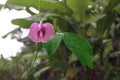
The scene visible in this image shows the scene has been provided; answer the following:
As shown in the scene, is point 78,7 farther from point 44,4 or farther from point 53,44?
point 53,44

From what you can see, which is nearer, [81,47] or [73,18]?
[81,47]

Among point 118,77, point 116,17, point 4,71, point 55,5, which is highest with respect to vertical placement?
point 55,5

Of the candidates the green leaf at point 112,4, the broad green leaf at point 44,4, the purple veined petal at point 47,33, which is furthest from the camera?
the green leaf at point 112,4

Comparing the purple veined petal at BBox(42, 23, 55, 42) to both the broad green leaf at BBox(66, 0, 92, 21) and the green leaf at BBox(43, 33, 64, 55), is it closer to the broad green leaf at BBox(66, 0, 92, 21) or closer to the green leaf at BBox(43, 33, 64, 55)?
the green leaf at BBox(43, 33, 64, 55)

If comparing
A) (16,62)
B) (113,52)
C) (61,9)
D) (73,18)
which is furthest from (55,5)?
(16,62)

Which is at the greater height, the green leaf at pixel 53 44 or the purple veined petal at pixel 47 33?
the purple veined petal at pixel 47 33

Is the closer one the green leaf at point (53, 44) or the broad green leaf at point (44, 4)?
the green leaf at point (53, 44)

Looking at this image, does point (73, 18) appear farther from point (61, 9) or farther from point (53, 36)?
point (53, 36)

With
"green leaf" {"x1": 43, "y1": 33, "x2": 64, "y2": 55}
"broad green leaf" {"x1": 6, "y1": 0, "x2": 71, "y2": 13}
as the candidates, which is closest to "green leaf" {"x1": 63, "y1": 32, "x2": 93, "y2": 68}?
"green leaf" {"x1": 43, "y1": 33, "x2": 64, "y2": 55}

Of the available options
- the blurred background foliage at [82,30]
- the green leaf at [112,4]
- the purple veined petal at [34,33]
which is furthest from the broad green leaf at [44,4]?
the purple veined petal at [34,33]

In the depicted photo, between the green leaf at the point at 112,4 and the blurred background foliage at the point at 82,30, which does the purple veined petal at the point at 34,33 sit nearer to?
the blurred background foliage at the point at 82,30
